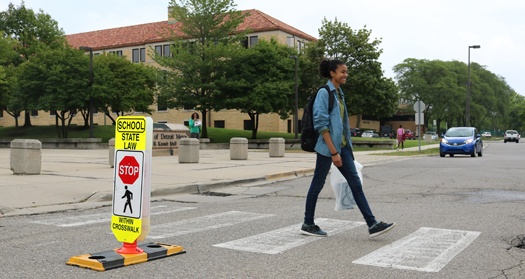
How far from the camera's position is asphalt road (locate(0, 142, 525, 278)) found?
13.5ft

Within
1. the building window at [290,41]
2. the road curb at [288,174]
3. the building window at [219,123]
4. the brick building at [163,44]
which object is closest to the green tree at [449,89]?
the brick building at [163,44]

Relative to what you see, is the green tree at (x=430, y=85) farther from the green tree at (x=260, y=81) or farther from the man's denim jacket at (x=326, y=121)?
the man's denim jacket at (x=326, y=121)

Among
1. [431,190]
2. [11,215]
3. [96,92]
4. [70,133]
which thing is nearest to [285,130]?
[70,133]

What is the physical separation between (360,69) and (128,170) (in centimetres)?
3636

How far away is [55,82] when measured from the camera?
112 ft

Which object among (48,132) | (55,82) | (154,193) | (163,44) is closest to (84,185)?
(154,193)

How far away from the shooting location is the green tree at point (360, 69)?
37938 mm

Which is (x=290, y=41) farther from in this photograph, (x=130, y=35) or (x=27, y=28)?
(x=27, y=28)

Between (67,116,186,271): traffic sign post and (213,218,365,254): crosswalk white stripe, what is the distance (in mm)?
1049

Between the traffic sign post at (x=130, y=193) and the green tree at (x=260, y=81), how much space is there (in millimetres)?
31081

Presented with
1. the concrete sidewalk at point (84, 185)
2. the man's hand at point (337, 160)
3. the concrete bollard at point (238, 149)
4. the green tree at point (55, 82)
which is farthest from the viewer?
the green tree at point (55, 82)

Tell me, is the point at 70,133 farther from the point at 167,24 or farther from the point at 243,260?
the point at 243,260

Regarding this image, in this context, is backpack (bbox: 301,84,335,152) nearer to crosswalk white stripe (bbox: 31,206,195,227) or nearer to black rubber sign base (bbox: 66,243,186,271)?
black rubber sign base (bbox: 66,243,186,271)

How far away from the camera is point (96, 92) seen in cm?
3356
